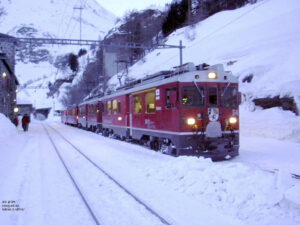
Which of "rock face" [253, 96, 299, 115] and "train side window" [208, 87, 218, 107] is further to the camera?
"rock face" [253, 96, 299, 115]

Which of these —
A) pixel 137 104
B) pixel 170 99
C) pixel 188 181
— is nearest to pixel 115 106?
pixel 137 104

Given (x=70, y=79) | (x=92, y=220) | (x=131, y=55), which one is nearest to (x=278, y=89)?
(x=92, y=220)

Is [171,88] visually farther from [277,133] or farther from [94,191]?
[277,133]

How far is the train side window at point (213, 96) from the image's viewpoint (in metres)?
10.9

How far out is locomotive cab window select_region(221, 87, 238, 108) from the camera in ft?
36.5

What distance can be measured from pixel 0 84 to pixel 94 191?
2640 cm

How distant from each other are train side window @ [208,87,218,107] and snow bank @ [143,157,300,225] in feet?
11.1

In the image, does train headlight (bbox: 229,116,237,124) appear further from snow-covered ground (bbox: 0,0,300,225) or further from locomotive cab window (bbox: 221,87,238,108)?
snow-covered ground (bbox: 0,0,300,225)

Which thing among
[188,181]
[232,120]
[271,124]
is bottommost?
[188,181]

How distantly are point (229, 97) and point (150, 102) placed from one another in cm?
356

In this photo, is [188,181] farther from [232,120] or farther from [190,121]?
[232,120]

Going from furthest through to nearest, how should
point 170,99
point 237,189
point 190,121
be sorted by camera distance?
point 170,99
point 190,121
point 237,189

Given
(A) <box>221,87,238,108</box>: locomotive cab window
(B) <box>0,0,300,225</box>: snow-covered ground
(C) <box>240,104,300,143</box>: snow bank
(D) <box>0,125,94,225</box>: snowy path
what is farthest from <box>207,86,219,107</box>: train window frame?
(C) <box>240,104,300,143</box>: snow bank

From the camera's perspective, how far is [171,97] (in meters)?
11.0
